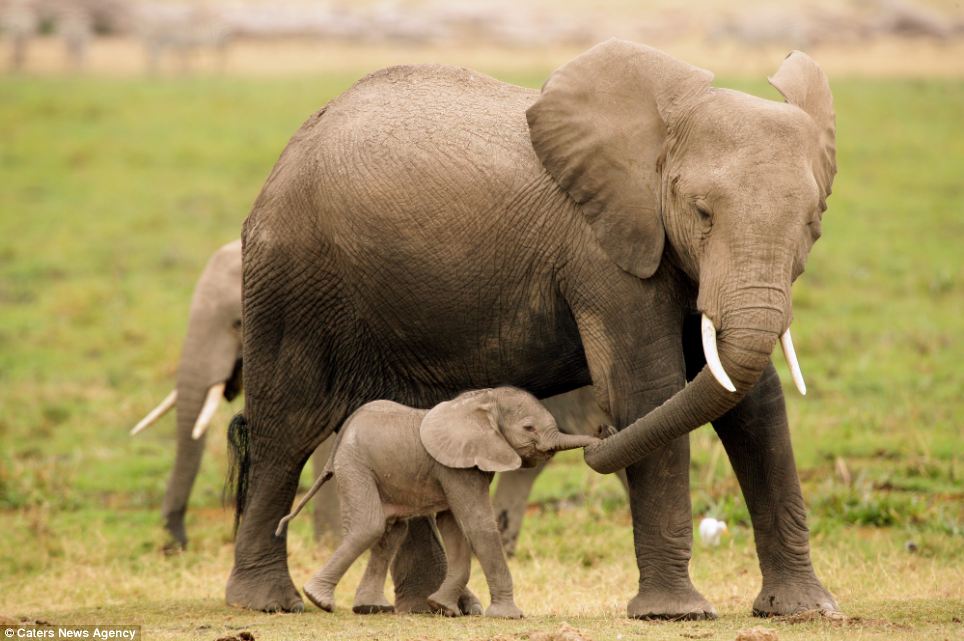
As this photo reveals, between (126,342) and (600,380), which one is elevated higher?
(600,380)

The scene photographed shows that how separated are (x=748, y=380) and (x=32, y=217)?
48.3 feet

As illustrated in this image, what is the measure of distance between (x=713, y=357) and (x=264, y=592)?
268 cm

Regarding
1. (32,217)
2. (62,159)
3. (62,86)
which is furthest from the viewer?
(62,86)

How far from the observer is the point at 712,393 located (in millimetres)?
5910

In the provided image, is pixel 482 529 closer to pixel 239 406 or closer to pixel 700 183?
pixel 700 183

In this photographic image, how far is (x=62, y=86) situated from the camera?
26469mm

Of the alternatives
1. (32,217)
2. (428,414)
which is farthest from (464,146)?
(32,217)

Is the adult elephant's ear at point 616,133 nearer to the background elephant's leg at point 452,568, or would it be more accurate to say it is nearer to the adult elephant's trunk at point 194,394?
the background elephant's leg at point 452,568

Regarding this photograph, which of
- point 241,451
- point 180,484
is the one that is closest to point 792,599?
point 241,451

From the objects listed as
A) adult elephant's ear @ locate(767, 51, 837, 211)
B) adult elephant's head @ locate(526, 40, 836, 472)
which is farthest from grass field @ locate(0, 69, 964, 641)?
adult elephant's ear @ locate(767, 51, 837, 211)

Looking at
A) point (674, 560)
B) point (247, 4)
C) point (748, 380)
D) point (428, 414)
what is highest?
point (748, 380)

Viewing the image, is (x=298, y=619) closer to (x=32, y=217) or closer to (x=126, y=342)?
(x=126, y=342)

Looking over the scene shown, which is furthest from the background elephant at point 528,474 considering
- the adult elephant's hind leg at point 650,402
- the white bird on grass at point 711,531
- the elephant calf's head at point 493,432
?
the adult elephant's hind leg at point 650,402

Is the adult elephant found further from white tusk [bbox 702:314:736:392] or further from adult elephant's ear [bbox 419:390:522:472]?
adult elephant's ear [bbox 419:390:522:472]
